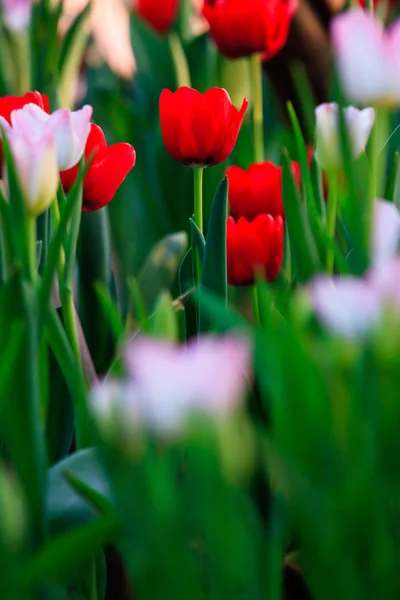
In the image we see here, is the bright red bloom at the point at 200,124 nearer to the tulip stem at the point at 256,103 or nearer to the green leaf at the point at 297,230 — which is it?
the green leaf at the point at 297,230

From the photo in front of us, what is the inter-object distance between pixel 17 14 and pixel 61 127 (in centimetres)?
71

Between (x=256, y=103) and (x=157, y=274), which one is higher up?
(x=256, y=103)

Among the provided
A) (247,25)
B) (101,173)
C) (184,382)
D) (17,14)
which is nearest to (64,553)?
(184,382)

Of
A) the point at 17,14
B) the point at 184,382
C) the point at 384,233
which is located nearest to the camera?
the point at 184,382

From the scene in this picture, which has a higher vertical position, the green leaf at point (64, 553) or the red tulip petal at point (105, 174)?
the red tulip petal at point (105, 174)

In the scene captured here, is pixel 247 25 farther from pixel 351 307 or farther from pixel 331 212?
pixel 351 307

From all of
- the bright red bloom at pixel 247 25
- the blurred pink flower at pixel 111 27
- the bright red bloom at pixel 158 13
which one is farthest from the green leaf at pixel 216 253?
the blurred pink flower at pixel 111 27

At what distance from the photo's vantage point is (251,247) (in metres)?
0.58

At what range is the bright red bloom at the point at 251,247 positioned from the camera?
0.58m

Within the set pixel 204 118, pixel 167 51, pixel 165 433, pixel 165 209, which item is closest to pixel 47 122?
pixel 204 118

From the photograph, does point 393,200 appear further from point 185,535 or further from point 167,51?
point 167,51

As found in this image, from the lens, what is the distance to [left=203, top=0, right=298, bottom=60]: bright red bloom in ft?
2.62

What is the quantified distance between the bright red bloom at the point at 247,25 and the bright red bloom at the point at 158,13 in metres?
0.54

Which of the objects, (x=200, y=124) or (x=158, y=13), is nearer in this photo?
(x=200, y=124)
